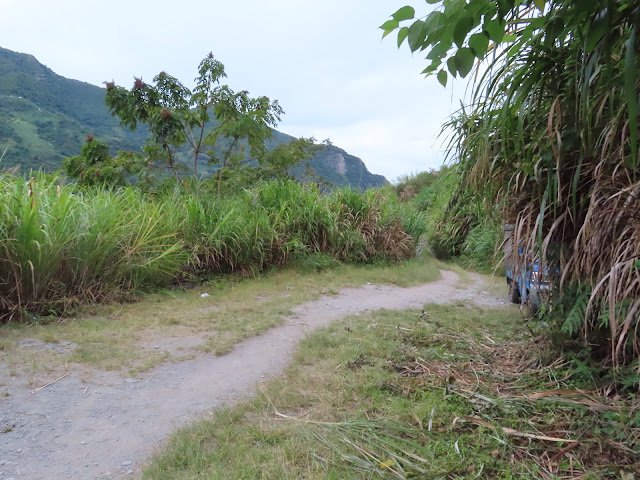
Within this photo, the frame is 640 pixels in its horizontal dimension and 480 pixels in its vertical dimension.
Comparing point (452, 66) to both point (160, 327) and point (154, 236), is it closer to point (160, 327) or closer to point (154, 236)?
point (160, 327)

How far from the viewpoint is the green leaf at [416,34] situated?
1.18 metres

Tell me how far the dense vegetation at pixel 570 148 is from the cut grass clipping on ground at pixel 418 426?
1.16 feet

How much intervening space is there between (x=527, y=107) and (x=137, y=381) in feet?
9.28

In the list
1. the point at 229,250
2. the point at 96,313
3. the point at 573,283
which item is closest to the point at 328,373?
the point at 573,283

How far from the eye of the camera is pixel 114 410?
226 cm

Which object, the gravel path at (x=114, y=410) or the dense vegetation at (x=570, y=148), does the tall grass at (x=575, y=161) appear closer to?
the dense vegetation at (x=570, y=148)

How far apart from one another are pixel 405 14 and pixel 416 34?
80mm

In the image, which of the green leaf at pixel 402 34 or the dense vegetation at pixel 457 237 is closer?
the green leaf at pixel 402 34

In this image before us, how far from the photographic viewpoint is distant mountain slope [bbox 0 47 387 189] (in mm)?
14475

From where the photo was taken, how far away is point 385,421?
6.29 ft

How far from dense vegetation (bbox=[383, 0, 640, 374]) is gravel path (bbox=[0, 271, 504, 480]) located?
6.34 ft

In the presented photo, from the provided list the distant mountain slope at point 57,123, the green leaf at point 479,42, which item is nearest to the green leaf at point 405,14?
the green leaf at point 479,42

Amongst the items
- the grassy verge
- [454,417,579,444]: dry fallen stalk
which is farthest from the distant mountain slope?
[454,417,579,444]: dry fallen stalk

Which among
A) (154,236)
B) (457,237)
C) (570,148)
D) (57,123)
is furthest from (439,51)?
(57,123)
